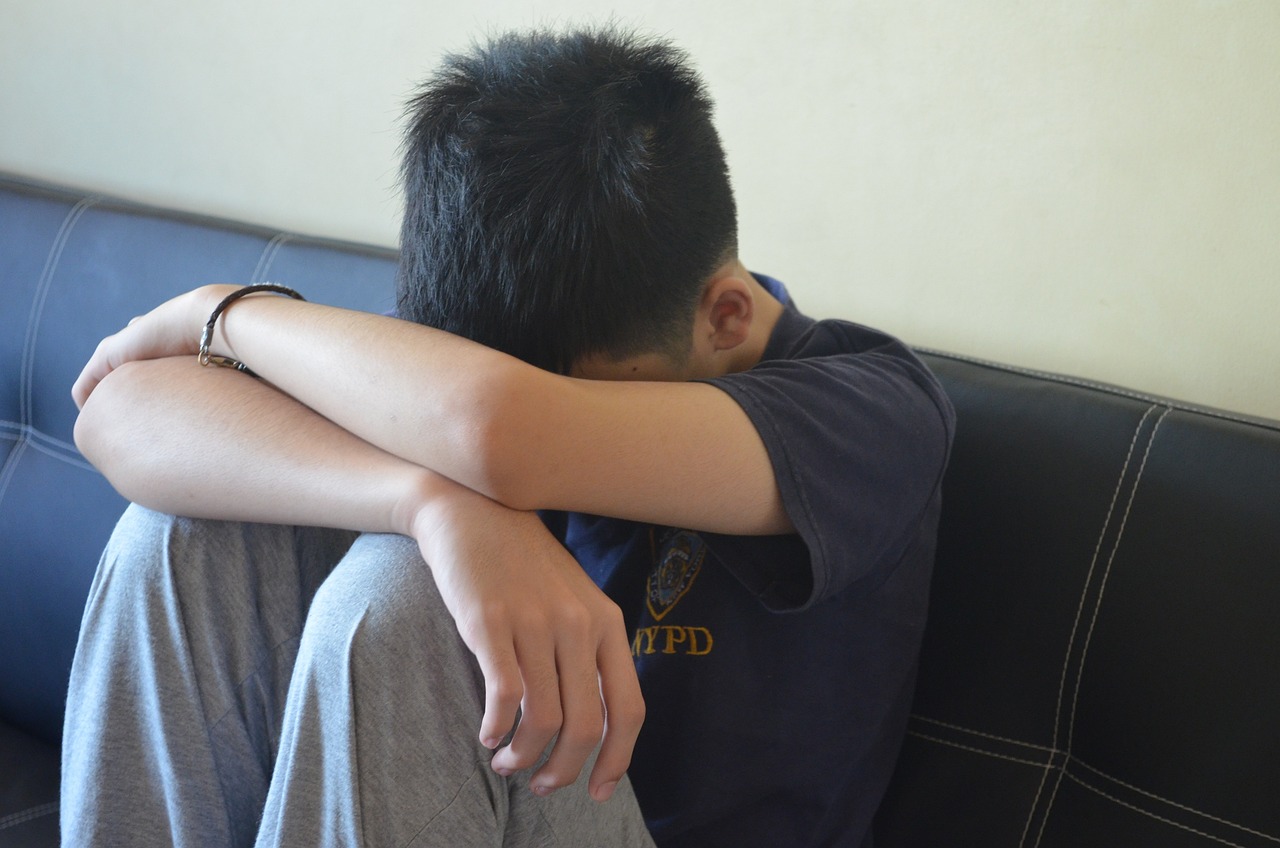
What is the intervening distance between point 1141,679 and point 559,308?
533 millimetres

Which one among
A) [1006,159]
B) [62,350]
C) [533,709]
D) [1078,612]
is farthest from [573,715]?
[62,350]

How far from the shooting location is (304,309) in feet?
2.69

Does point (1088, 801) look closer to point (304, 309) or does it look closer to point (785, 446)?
point (785, 446)

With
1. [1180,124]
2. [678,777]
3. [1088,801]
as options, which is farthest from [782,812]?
[1180,124]

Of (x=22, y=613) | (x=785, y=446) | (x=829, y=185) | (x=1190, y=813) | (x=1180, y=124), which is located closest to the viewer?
(x=785, y=446)

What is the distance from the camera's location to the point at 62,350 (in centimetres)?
137

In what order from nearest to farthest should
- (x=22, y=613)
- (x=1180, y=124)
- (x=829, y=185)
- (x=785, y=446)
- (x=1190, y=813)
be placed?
(x=785, y=446) < (x=1190, y=813) < (x=1180, y=124) < (x=829, y=185) < (x=22, y=613)

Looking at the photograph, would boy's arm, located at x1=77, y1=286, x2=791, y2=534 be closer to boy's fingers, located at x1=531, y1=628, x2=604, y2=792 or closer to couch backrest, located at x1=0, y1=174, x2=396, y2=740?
boy's fingers, located at x1=531, y1=628, x2=604, y2=792

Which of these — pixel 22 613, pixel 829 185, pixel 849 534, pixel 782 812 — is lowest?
pixel 22 613

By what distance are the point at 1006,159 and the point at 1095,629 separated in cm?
44

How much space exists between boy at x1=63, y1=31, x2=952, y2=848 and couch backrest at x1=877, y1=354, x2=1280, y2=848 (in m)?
0.07

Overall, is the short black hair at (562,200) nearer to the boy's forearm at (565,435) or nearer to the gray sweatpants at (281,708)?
the boy's forearm at (565,435)

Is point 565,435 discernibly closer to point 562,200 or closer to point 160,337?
point 562,200

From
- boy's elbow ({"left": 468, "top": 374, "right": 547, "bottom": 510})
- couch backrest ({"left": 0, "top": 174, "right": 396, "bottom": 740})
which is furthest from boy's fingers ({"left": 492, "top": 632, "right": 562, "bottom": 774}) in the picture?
couch backrest ({"left": 0, "top": 174, "right": 396, "bottom": 740})
